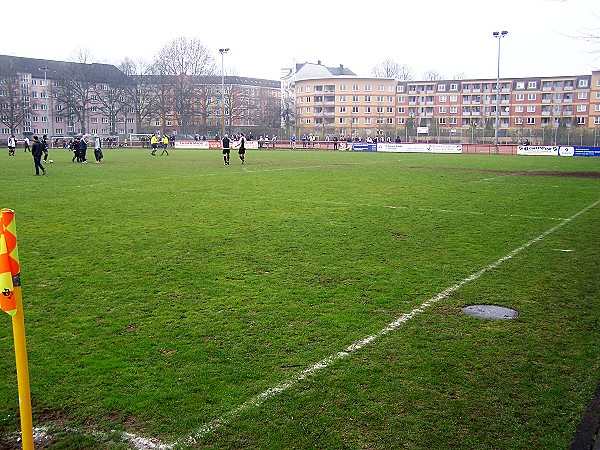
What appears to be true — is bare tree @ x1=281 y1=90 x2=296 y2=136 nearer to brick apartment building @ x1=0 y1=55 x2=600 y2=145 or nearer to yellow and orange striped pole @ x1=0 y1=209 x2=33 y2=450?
brick apartment building @ x1=0 y1=55 x2=600 y2=145

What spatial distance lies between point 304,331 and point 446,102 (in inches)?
4823

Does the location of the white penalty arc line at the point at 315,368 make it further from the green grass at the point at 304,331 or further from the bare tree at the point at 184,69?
the bare tree at the point at 184,69

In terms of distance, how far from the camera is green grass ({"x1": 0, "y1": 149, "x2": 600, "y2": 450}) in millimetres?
4477

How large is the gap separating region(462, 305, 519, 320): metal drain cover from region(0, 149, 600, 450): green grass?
20cm

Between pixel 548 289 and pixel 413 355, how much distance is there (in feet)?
11.3

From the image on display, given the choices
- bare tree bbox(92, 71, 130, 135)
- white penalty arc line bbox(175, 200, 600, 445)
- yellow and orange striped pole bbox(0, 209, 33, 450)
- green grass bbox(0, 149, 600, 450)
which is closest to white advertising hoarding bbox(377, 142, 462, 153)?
green grass bbox(0, 149, 600, 450)

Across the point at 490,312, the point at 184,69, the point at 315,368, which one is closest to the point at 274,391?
the point at 315,368

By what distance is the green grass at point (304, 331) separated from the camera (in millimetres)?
4477

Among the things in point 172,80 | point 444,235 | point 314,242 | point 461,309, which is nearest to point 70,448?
point 461,309

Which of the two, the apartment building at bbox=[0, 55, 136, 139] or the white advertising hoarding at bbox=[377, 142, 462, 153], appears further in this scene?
the apartment building at bbox=[0, 55, 136, 139]

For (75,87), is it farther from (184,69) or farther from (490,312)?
(490,312)

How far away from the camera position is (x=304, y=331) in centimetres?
641

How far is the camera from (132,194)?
20.0 meters

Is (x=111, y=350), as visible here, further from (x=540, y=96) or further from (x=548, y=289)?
(x=540, y=96)
